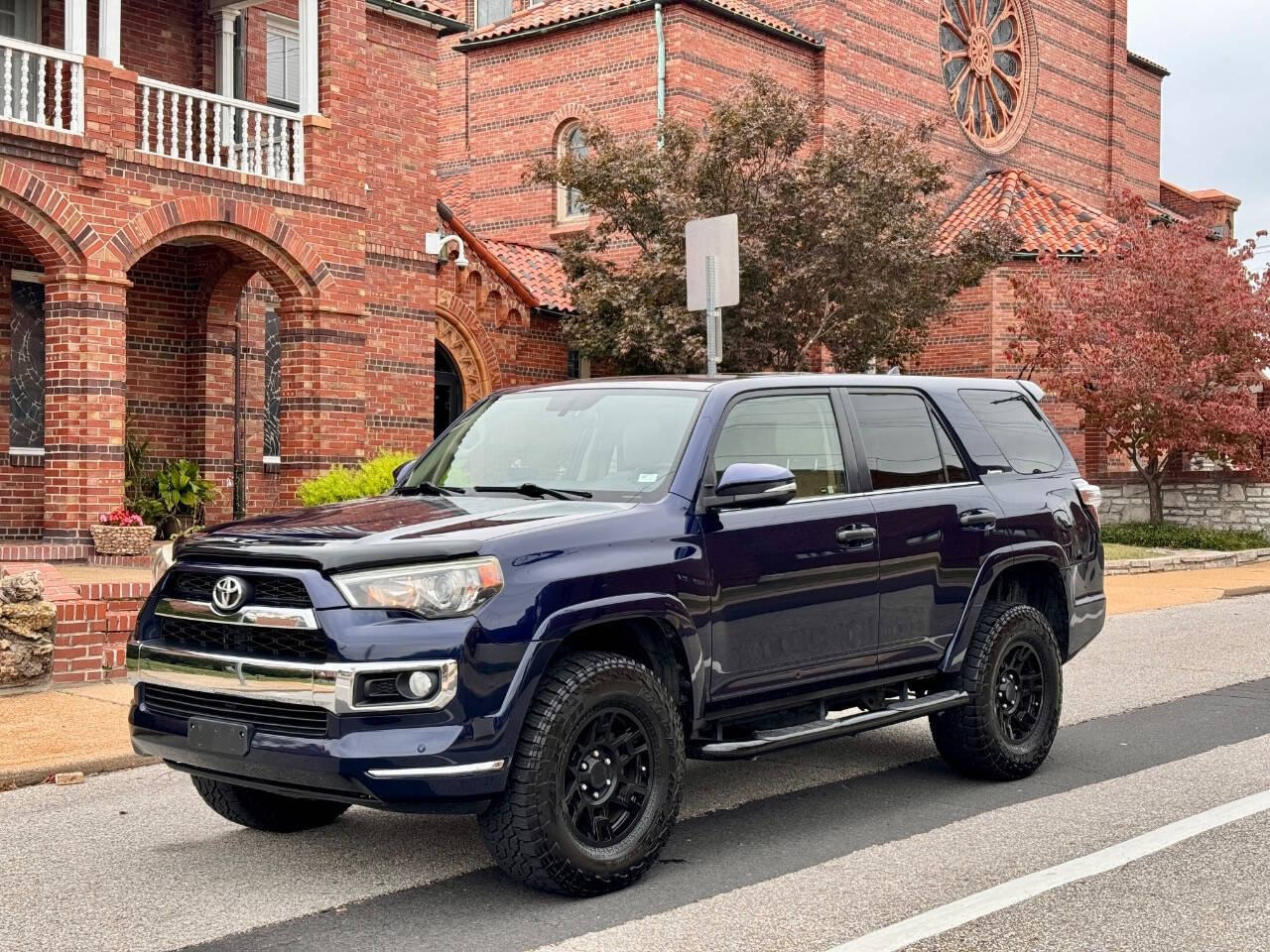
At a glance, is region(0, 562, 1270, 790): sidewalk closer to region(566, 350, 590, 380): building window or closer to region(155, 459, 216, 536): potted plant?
region(155, 459, 216, 536): potted plant

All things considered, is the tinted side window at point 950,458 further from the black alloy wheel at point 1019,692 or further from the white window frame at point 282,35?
the white window frame at point 282,35

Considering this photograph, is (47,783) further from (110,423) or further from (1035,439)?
(110,423)

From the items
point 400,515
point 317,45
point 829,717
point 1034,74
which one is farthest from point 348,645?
point 1034,74

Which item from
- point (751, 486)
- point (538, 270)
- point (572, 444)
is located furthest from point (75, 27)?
point (751, 486)

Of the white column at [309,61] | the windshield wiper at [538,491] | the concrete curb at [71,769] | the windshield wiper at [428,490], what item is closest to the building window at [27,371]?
the white column at [309,61]

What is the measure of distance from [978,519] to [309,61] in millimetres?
13006

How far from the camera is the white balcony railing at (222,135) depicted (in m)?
16.4

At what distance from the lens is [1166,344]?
22.6 meters

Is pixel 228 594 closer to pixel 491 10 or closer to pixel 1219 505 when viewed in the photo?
pixel 1219 505

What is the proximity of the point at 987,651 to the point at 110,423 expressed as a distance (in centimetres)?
1130

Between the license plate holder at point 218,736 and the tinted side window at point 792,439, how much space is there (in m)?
2.17

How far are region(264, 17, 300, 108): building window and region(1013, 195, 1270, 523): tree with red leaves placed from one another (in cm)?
1208

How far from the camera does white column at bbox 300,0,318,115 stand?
1777cm

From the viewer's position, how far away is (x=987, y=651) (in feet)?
23.5
